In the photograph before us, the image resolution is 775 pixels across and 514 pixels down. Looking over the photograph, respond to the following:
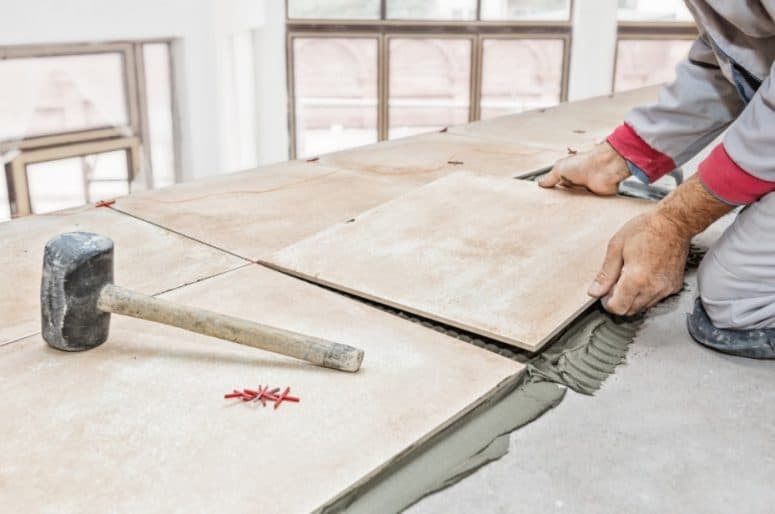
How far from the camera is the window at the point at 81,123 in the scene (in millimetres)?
5910

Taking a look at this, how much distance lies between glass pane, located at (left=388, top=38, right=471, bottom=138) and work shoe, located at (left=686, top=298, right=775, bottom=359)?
7.51m

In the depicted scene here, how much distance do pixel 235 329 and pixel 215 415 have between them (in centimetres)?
14

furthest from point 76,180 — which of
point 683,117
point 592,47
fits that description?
point 683,117

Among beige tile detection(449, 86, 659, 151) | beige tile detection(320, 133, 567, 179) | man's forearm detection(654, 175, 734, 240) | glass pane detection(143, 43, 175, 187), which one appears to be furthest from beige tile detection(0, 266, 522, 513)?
glass pane detection(143, 43, 175, 187)

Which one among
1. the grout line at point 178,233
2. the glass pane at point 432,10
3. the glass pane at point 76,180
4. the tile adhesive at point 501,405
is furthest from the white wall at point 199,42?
the tile adhesive at point 501,405

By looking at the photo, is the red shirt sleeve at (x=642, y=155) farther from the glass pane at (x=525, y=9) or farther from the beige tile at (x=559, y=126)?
the glass pane at (x=525, y=9)

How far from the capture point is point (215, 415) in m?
1.00

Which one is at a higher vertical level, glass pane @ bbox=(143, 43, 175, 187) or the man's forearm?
the man's forearm

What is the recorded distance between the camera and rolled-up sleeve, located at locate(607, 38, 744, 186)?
5.31 feet

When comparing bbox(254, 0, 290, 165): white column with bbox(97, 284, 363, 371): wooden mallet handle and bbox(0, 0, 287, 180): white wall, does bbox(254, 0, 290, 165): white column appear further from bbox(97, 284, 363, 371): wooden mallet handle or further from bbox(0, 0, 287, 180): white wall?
bbox(97, 284, 363, 371): wooden mallet handle

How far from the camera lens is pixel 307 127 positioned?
29.5 ft

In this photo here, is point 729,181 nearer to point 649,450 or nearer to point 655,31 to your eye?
point 649,450

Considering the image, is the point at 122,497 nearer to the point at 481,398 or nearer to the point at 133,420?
the point at 133,420

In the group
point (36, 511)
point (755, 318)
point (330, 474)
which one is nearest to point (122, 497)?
point (36, 511)
